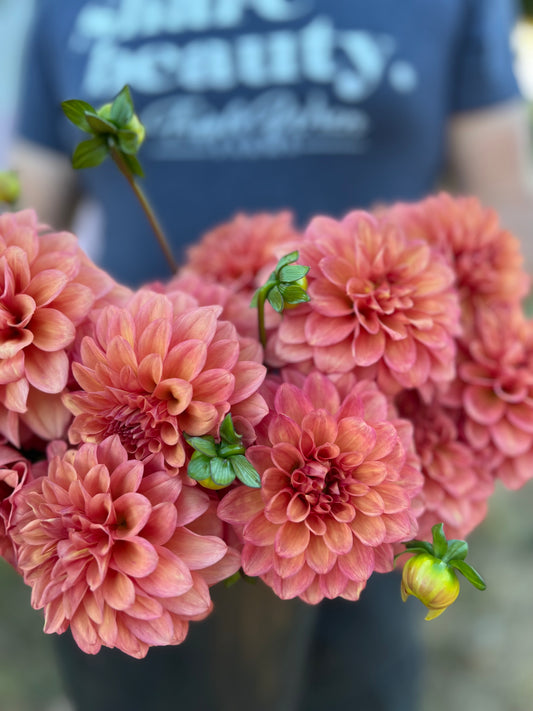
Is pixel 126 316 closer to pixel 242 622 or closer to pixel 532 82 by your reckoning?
pixel 242 622

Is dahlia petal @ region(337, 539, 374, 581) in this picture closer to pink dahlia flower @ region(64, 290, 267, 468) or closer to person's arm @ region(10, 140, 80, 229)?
pink dahlia flower @ region(64, 290, 267, 468)

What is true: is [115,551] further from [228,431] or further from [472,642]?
[472,642]

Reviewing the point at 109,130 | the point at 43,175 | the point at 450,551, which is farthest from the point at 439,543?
the point at 43,175

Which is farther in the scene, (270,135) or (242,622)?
(270,135)

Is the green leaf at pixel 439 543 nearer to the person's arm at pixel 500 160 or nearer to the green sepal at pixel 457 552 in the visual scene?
the green sepal at pixel 457 552

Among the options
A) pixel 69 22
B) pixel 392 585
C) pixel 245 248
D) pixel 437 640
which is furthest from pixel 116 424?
pixel 437 640

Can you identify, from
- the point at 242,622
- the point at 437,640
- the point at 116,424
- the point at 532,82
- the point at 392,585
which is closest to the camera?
the point at 116,424

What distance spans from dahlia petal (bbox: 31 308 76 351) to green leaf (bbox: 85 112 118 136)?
0.08 metres

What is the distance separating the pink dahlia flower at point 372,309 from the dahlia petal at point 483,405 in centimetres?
3

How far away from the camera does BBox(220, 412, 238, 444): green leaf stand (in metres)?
0.22

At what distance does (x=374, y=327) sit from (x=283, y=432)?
0.06m

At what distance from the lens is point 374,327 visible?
0.85 ft

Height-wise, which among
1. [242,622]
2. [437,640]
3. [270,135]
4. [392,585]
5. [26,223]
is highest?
[26,223]

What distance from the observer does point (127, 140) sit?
276mm
